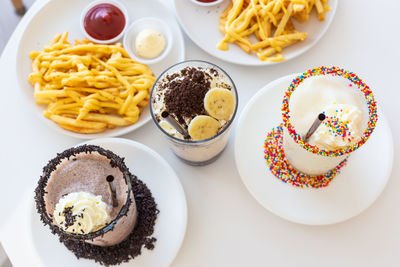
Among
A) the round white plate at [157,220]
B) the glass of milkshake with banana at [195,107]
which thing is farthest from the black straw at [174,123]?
the round white plate at [157,220]

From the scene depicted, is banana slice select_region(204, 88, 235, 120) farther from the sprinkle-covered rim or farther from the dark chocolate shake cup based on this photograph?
the dark chocolate shake cup

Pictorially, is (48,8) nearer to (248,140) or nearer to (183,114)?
(183,114)

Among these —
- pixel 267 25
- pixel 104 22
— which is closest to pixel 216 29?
pixel 267 25

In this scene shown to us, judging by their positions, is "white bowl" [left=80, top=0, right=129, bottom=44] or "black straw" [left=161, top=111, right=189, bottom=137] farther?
"white bowl" [left=80, top=0, right=129, bottom=44]

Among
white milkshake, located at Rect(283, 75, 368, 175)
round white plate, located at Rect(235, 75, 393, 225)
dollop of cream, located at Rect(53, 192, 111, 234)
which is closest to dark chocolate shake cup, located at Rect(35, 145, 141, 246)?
dollop of cream, located at Rect(53, 192, 111, 234)

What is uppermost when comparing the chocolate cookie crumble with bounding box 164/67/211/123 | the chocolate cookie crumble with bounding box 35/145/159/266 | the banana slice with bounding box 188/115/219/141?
the chocolate cookie crumble with bounding box 164/67/211/123
